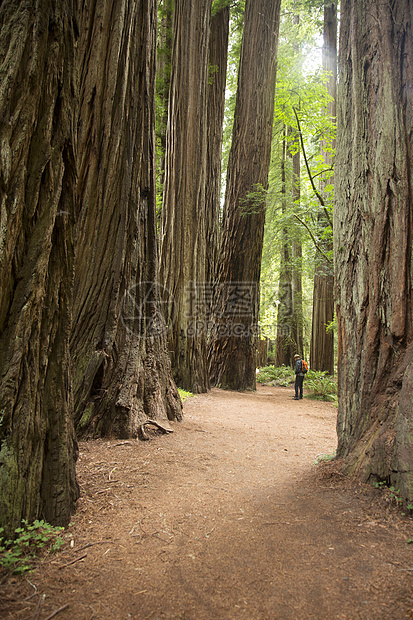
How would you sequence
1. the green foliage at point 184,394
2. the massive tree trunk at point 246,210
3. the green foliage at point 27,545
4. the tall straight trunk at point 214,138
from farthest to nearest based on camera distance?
the massive tree trunk at point 246,210 < the tall straight trunk at point 214,138 < the green foliage at point 184,394 < the green foliage at point 27,545

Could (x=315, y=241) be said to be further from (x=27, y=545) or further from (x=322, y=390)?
(x=27, y=545)

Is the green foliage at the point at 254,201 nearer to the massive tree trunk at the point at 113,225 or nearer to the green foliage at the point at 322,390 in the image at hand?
the green foliage at the point at 322,390

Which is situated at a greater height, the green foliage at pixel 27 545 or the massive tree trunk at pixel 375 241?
the massive tree trunk at pixel 375 241

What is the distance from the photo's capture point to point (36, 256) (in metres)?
2.04

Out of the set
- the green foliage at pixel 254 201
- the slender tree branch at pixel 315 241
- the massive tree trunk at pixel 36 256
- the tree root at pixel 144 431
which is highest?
the green foliage at pixel 254 201

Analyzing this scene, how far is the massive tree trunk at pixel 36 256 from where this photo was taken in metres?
1.91

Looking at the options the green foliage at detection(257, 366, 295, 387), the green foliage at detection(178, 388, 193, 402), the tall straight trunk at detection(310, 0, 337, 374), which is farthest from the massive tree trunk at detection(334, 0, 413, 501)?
the green foliage at detection(257, 366, 295, 387)

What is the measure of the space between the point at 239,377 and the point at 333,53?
12.2 m

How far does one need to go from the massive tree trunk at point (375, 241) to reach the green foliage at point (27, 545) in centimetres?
211

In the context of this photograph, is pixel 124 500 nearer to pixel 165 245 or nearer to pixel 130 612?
pixel 130 612

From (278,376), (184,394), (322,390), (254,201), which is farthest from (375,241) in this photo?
(278,376)

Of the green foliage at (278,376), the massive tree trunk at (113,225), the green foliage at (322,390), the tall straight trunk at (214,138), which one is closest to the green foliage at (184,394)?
the massive tree trunk at (113,225)

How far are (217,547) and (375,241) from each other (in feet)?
7.89

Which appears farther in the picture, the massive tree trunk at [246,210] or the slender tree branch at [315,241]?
the massive tree trunk at [246,210]
